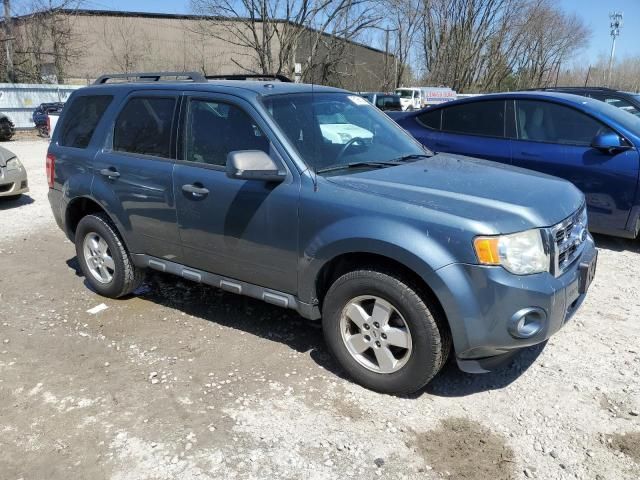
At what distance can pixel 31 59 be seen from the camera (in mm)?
31688

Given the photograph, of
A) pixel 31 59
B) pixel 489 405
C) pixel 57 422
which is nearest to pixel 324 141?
pixel 489 405

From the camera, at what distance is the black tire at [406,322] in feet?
10.0

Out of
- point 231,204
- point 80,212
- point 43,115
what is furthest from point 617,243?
point 43,115

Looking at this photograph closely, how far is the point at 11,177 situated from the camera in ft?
27.7

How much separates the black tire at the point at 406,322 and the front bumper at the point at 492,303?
13 centimetres

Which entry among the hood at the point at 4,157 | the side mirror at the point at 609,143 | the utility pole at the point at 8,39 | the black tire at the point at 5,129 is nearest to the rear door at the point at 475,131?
the side mirror at the point at 609,143

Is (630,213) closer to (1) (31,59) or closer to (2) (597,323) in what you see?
(2) (597,323)

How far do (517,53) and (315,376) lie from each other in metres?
57.0

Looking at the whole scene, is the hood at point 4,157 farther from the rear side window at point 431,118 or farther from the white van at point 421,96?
Answer: the white van at point 421,96

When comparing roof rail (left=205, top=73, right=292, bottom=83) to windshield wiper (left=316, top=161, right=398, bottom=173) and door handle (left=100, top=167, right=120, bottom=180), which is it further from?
windshield wiper (left=316, top=161, right=398, bottom=173)

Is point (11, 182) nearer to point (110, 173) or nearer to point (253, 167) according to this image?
point (110, 173)

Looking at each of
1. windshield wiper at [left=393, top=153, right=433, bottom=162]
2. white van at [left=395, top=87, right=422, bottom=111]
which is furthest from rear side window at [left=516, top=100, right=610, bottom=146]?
white van at [left=395, top=87, right=422, bottom=111]

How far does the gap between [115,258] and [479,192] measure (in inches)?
122

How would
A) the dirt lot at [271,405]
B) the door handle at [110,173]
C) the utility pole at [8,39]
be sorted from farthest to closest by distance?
the utility pole at [8,39], the door handle at [110,173], the dirt lot at [271,405]
